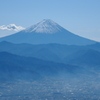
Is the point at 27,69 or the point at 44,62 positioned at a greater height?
the point at 44,62

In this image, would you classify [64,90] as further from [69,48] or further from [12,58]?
[69,48]

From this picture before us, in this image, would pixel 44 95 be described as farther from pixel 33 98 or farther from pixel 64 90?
pixel 64 90

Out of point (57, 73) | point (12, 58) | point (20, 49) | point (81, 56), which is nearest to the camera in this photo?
point (57, 73)

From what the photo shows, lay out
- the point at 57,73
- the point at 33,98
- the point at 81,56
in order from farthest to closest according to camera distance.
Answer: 1. the point at 81,56
2. the point at 57,73
3. the point at 33,98

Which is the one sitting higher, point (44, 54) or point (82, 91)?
point (44, 54)

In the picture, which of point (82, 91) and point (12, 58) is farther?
point (12, 58)

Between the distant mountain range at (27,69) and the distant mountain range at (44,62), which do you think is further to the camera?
the distant mountain range at (44,62)

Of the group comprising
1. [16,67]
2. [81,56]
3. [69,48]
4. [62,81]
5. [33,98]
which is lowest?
[33,98]

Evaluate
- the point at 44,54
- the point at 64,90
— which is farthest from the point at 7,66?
the point at 44,54

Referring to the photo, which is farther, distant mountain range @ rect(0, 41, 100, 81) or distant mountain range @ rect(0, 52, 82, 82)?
distant mountain range @ rect(0, 41, 100, 81)

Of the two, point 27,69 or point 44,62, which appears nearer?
point 27,69
